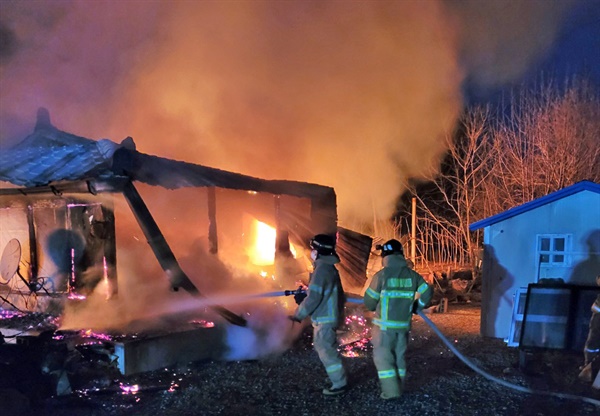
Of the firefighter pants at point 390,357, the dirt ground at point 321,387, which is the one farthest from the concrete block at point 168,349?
the firefighter pants at point 390,357

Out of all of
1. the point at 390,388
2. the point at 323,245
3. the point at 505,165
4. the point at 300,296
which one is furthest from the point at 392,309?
the point at 505,165

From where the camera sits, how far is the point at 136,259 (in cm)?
848

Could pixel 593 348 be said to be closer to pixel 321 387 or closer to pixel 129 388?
pixel 321 387

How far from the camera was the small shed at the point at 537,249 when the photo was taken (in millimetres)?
7355

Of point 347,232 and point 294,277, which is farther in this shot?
point 347,232

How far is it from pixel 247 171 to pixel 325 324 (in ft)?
27.8

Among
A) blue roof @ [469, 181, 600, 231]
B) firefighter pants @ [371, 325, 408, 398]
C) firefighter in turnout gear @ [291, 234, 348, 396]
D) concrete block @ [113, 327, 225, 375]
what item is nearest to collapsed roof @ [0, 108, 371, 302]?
concrete block @ [113, 327, 225, 375]

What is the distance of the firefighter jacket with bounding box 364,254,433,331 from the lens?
4.65m

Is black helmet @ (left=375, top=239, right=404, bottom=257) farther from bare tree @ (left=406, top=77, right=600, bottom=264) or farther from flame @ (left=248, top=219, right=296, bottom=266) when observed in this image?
bare tree @ (left=406, top=77, right=600, bottom=264)

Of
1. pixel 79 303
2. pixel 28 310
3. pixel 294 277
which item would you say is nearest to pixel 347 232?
pixel 294 277

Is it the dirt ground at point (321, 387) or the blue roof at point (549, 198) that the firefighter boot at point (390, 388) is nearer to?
the dirt ground at point (321, 387)

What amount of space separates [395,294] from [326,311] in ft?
2.37

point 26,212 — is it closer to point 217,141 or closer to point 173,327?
point 173,327

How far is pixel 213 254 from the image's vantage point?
8664 mm
